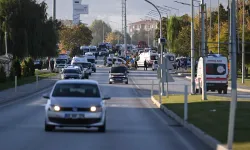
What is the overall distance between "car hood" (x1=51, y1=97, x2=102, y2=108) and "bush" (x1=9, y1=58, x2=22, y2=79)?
47132 millimetres

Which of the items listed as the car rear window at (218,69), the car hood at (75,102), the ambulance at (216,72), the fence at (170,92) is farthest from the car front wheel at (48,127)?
the car rear window at (218,69)

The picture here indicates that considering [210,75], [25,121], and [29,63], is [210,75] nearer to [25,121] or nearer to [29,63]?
[25,121]

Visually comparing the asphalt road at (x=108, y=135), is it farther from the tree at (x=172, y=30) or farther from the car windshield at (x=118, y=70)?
the tree at (x=172, y=30)

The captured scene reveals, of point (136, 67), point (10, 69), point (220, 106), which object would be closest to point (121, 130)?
point (220, 106)

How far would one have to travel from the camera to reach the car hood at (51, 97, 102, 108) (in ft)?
67.7

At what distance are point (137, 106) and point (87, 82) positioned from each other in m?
14.5

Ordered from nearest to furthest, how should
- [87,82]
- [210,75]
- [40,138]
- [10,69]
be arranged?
[40,138] → [87,82] → [210,75] → [10,69]

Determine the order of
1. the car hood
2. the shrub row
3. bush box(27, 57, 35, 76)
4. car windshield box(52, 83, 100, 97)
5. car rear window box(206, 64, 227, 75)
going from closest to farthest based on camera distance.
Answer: the car hood
car windshield box(52, 83, 100, 97)
car rear window box(206, 64, 227, 75)
the shrub row
bush box(27, 57, 35, 76)

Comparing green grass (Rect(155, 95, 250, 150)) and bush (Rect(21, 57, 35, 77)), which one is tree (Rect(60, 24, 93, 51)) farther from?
green grass (Rect(155, 95, 250, 150))

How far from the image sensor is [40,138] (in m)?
19.2

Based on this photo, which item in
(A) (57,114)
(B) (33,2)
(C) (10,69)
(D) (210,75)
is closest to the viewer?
(A) (57,114)

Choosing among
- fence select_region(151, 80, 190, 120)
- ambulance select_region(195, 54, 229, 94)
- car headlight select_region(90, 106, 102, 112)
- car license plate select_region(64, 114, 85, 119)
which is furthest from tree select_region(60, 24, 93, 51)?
car license plate select_region(64, 114, 85, 119)

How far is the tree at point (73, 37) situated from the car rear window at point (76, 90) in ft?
450

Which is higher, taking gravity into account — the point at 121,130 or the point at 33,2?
the point at 33,2
